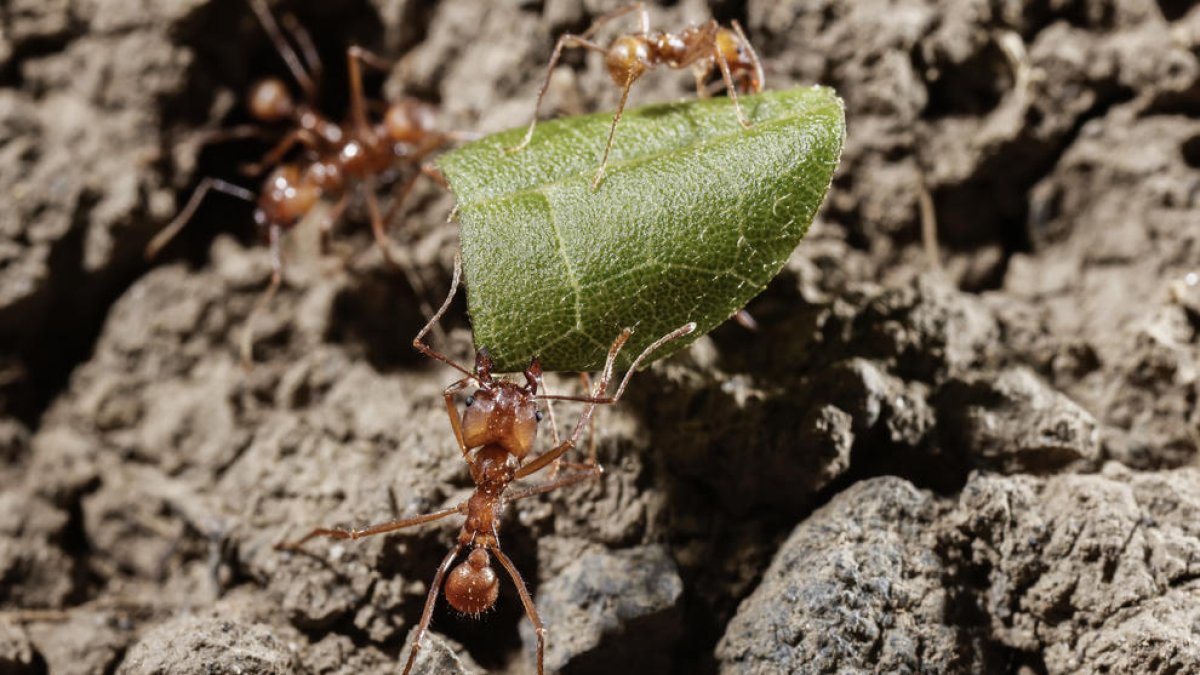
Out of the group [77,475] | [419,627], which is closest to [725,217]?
[419,627]

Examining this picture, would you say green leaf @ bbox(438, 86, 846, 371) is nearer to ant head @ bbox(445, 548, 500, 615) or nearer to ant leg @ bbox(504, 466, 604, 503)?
ant leg @ bbox(504, 466, 604, 503)

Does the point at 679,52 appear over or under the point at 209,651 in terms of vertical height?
over

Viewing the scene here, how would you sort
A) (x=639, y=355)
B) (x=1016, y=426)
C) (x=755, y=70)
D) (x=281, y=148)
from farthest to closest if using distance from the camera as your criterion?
(x=281, y=148)
(x=755, y=70)
(x=1016, y=426)
(x=639, y=355)

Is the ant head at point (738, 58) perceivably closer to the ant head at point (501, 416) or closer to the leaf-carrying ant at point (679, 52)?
the leaf-carrying ant at point (679, 52)

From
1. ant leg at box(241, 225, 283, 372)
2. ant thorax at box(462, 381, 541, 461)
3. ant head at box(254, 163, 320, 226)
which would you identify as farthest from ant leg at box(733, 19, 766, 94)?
ant head at box(254, 163, 320, 226)

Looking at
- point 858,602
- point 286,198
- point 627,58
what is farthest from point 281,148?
point 858,602

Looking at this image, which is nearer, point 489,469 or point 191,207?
point 489,469

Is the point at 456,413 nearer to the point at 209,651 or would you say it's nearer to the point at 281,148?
the point at 209,651
